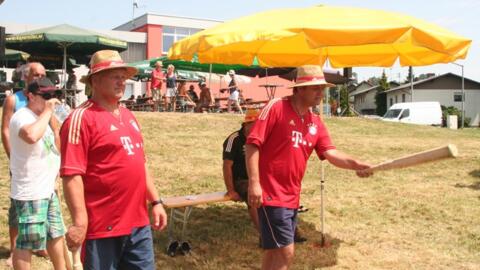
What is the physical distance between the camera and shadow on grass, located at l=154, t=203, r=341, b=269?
5238 mm

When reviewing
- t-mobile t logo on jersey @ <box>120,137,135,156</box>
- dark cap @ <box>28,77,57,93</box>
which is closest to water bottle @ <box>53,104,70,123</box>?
dark cap @ <box>28,77,57,93</box>

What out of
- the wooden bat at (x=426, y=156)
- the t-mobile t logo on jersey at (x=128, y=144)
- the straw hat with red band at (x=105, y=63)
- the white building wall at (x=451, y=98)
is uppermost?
the white building wall at (x=451, y=98)

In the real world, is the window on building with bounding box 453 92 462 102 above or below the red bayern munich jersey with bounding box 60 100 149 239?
above

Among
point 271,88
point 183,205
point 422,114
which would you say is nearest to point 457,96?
point 422,114

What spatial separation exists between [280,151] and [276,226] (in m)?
0.57

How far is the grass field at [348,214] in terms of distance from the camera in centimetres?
543

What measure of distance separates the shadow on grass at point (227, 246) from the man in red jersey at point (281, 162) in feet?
4.14

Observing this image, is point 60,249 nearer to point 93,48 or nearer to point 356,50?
point 356,50

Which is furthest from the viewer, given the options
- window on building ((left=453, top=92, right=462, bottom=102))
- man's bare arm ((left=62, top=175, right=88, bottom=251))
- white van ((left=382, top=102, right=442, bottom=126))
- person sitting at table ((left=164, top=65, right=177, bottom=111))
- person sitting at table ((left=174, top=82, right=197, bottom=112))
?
window on building ((left=453, top=92, right=462, bottom=102))

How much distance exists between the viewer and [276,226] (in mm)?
3998

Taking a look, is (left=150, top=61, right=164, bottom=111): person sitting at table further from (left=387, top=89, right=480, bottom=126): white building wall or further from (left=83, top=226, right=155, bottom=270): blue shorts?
(left=387, top=89, right=480, bottom=126): white building wall

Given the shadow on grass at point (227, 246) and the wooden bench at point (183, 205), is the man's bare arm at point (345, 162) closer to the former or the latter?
the shadow on grass at point (227, 246)

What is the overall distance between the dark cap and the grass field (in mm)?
2005

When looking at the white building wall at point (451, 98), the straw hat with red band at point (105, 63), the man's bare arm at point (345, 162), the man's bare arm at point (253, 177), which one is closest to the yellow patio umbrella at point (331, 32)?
the man's bare arm at point (345, 162)
